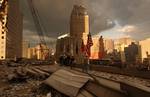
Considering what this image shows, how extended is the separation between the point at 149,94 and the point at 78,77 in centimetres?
379

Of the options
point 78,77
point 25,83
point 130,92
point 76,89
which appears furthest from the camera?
point 25,83

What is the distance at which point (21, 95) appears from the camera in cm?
1132

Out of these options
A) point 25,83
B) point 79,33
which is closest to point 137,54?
point 79,33

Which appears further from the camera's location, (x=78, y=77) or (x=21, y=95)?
(x=21, y=95)

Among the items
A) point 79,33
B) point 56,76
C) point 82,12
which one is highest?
point 82,12

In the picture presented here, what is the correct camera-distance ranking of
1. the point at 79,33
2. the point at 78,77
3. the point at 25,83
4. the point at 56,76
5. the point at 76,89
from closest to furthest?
the point at 76,89
the point at 78,77
the point at 56,76
the point at 25,83
the point at 79,33

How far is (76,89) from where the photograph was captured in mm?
8922

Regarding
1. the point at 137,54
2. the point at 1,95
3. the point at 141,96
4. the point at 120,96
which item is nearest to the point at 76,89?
the point at 120,96

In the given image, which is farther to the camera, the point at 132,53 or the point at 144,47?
the point at 144,47

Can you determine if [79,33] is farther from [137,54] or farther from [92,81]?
[92,81]

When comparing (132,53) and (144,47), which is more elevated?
(144,47)

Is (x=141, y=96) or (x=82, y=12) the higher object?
(x=82, y=12)

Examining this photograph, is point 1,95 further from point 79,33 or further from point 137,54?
point 137,54

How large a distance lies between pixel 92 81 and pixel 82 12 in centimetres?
16951
